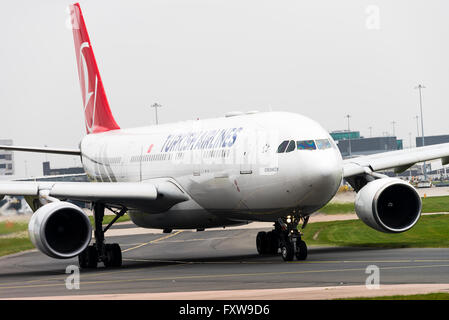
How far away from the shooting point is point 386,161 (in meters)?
31.0

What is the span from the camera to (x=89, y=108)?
136 ft

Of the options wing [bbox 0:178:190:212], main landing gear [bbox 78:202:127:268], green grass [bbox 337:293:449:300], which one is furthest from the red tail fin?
green grass [bbox 337:293:449:300]

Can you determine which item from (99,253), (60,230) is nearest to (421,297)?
(60,230)

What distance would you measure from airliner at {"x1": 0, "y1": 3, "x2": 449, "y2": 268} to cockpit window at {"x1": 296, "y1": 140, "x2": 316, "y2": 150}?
0.03 m

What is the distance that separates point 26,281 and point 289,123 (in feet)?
28.3

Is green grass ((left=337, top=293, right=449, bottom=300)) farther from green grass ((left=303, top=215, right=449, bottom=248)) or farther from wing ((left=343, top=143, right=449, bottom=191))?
green grass ((left=303, top=215, right=449, bottom=248))

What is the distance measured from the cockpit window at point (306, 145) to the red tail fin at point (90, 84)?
16170 millimetres

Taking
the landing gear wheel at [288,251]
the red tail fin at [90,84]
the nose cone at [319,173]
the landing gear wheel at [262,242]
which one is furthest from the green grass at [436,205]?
the nose cone at [319,173]

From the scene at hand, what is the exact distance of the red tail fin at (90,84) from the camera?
4088 centimetres

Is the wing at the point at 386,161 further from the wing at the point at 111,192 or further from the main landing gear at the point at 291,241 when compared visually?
the wing at the point at 111,192

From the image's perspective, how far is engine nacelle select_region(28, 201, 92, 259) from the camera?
26.5 metres

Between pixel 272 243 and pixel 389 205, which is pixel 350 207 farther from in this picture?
pixel 389 205
